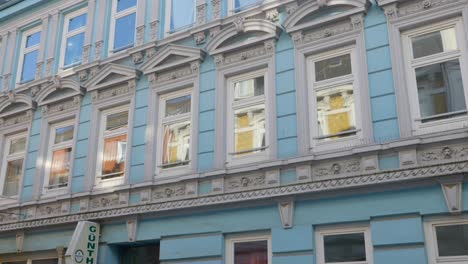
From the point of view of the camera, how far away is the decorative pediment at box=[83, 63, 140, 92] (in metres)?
11.4

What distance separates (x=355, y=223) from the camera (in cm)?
→ 800

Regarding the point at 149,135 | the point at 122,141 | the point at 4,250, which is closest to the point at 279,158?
the point at 149,135

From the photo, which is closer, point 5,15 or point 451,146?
point 451,146

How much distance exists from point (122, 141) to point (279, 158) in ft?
13.6

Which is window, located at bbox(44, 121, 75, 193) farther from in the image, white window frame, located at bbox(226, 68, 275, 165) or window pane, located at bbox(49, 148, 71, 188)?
white window frame, located at bbox(226, 68, 275, 165)

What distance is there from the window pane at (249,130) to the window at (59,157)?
458cm

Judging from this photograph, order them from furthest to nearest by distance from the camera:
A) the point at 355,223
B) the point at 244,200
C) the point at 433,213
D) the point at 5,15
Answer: the point at 5,15 → the point at 244,200 → the point at 355,223 → the point at 433,213

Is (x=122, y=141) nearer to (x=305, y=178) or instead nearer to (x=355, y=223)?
(x=305, y=178)

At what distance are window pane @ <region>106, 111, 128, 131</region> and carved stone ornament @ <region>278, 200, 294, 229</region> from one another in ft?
15.2

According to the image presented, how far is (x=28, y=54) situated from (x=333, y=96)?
378 inches

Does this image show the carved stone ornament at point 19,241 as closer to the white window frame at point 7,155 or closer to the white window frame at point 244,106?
the white window frame at point 7,155

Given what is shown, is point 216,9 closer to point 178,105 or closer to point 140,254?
point 178,105

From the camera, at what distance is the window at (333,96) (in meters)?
8.73

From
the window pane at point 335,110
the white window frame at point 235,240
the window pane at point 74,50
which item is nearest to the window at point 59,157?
the window pane at point 74,50
